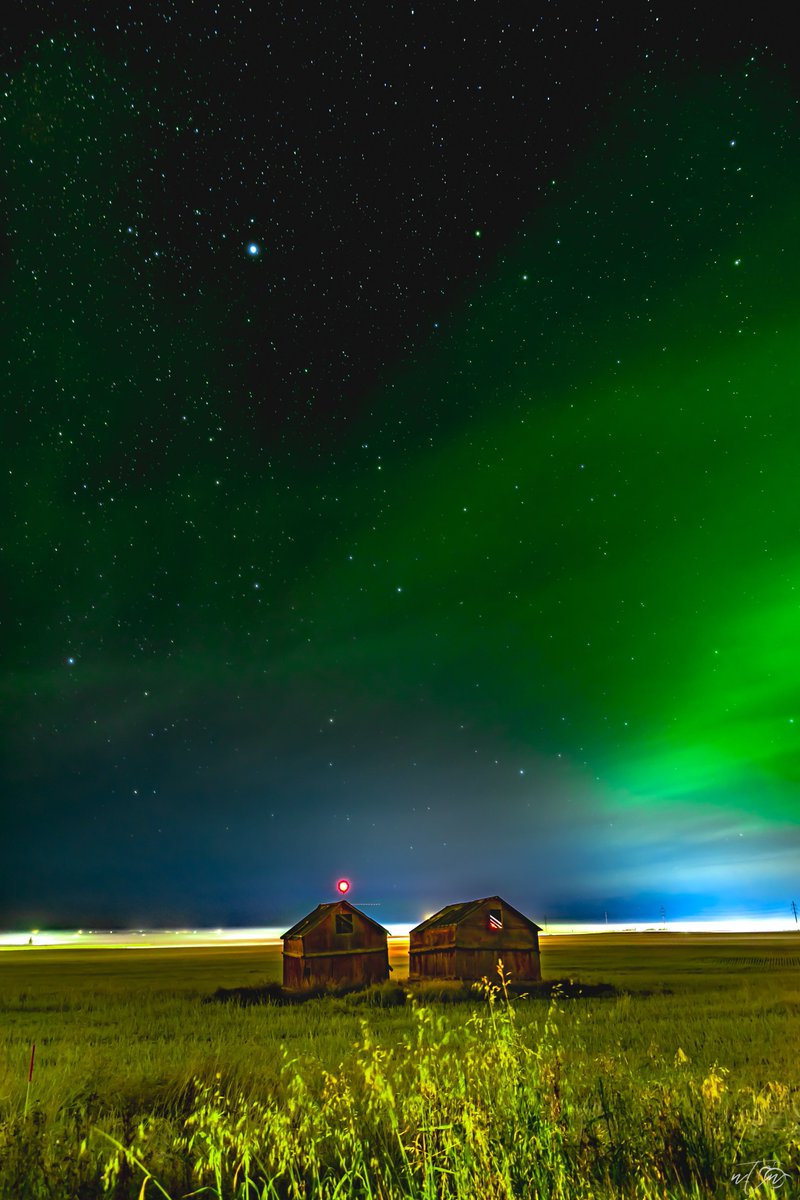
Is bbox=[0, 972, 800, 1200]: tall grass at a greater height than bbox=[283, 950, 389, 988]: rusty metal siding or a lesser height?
greater

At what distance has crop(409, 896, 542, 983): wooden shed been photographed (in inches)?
1264

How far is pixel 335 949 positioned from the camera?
32812mm

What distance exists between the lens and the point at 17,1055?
1390 cm

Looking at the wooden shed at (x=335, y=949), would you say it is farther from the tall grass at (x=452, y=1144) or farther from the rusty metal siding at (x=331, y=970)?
the tall grass at (x=452, y=1144)

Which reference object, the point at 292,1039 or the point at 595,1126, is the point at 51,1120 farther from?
the point at 292,1039

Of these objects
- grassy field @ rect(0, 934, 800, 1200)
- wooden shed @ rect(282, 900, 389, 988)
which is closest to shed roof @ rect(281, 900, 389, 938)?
wooden shed @ rect(282, 900, 389, 988)

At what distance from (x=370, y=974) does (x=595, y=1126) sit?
31742mm

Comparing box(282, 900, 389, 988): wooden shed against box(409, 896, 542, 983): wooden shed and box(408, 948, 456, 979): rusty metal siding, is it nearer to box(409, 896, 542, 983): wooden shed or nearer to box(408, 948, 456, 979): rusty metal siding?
box(408, 948, 456, 979): rusty metal siding

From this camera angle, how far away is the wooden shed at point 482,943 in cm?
3209

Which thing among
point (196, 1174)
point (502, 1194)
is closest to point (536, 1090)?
point (502, 1194)

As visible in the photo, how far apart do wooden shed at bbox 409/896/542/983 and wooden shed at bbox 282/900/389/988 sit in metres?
2.62

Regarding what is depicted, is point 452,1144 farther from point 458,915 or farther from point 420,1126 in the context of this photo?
point 458,915

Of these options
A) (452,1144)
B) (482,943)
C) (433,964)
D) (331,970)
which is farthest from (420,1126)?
(433,964)

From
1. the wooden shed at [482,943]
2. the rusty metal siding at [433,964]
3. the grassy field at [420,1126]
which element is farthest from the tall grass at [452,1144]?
the rusty metal siding at [433,964]
